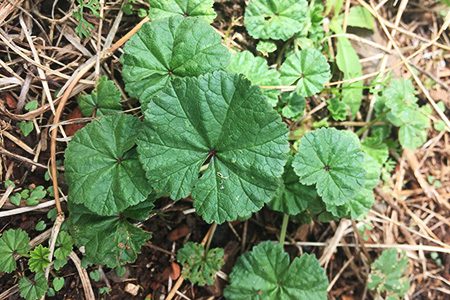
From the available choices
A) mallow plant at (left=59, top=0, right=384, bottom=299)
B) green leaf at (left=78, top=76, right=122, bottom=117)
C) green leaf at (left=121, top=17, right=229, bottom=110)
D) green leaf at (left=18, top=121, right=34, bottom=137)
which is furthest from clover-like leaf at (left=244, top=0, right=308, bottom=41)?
green leaf at (left=18, top=121, right=34, bottom=137)

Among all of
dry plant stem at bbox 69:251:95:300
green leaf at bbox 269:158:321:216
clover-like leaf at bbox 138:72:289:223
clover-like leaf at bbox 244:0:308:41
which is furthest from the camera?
clover-like leaf at bbox 244:0:308:41

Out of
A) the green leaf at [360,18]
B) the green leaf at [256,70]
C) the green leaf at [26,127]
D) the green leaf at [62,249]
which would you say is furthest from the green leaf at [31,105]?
the green leaf at [360,18]

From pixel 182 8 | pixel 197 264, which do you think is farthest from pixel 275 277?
pixel 182 8

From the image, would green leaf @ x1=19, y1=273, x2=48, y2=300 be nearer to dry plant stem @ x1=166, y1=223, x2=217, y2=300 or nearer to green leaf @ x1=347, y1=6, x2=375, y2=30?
dry plant stem @ x1=166, y1=223, x2=217, y2=300

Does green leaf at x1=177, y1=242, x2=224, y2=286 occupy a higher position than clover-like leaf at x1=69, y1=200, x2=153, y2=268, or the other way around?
clover-like leaf at x1=69, y1=200, x2=153, y2=268

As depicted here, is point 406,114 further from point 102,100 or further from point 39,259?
point 39,259

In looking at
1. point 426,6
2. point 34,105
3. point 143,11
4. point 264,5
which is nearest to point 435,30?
point 426,6
